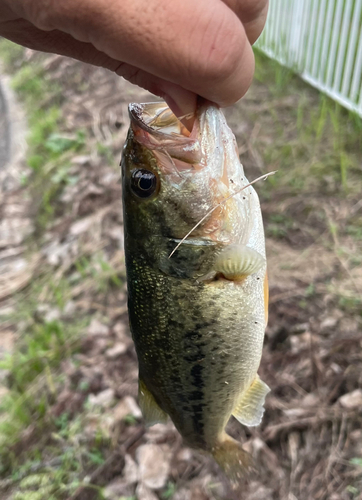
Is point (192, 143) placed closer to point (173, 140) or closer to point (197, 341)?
point (173, 140)

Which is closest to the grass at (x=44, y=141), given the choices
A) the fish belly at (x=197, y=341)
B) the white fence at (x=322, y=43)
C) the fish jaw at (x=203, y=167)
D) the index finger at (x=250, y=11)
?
the white fence at (x=322, y=43)

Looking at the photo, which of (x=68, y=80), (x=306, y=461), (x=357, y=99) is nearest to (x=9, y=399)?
(x=306, y=461)

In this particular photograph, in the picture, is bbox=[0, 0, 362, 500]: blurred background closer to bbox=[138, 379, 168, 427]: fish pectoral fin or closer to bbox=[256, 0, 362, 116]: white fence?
bbox=[256, 0, 362, 116]: white fence

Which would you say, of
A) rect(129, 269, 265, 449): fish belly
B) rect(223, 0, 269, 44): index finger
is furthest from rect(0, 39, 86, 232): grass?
rect(223, 0, 269, 44): index finger

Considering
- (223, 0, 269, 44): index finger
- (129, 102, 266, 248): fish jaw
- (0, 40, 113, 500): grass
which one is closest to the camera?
(223, 0, 269, 44): index finger

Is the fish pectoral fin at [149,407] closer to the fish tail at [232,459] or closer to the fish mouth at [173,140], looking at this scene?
the fish tail at [232,459]

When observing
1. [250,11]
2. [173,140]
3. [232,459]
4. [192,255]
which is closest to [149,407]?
[232,459]
